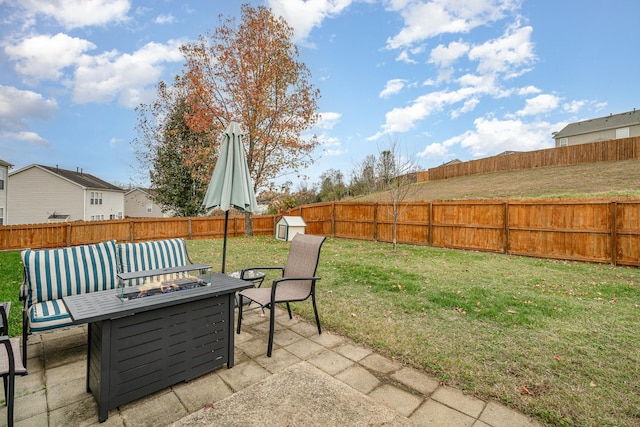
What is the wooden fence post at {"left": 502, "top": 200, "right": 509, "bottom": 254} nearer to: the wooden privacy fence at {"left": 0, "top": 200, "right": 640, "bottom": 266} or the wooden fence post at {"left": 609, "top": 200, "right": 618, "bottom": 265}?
the wooden privacy fence at {"left": 0, "top": 200, "right": 640, "bottom": 266}

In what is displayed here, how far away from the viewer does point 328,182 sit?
29312mm

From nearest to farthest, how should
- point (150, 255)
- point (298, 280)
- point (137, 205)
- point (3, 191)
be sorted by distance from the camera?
1. point (298, 280)
2. point (150, 255)
3. point (3, 191)
4. point (137, 205)

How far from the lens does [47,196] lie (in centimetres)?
2397

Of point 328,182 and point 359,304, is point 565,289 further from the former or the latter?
point 328,182

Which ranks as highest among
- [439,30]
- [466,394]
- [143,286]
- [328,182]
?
[439,30]

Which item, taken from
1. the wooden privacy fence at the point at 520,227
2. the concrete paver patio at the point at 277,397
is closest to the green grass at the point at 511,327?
the concrete paver patio at the point at 277,397

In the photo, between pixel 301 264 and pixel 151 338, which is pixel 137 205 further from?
pixel 151 338

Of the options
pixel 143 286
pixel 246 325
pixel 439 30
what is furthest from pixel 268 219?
pixel 143 286

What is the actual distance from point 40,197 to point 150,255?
28.5m

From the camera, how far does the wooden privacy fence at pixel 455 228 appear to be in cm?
787

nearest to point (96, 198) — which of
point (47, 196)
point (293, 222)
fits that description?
point (47, 196)

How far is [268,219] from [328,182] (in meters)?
14.2

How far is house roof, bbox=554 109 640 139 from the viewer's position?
27681 millimetres

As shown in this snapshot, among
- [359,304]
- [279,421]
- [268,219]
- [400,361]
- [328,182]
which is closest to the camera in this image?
[279,421]
